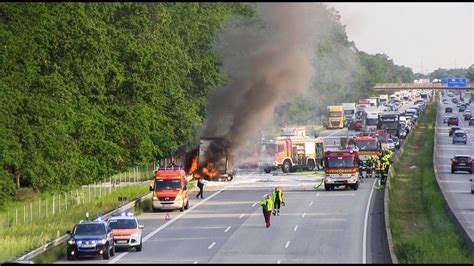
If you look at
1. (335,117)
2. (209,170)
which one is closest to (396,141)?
(335,117)

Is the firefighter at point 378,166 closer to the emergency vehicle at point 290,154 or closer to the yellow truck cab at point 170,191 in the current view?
the emergency vehicle at point 290,154

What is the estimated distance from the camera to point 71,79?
69375 millimetres

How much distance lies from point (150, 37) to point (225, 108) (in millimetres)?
9780

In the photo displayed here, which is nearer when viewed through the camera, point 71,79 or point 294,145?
point 71,79

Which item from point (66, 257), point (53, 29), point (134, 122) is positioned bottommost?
point (66, 257)

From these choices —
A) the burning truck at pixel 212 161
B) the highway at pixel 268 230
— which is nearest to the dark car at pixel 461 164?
the highway at pixel 268 230

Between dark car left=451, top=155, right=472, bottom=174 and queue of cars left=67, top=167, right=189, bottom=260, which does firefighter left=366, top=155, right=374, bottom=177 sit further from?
queue of cars left=67, top=167, right=189, bottom=260

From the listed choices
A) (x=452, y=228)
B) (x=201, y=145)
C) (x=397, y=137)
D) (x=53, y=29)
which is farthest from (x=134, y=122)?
(x=397, y=137)

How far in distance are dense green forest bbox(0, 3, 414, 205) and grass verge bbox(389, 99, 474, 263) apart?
8729mm

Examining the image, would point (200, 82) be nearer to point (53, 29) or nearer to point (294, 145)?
point (294, 145)

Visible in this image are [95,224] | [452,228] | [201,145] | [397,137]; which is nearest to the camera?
[95,224]

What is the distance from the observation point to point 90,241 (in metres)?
39.0

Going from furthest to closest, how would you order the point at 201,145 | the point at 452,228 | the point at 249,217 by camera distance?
1. the point at 201,145
2. the point at 249,217
3. the point at 452,228

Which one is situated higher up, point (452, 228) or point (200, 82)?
point (200, 82)
